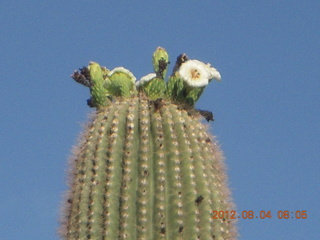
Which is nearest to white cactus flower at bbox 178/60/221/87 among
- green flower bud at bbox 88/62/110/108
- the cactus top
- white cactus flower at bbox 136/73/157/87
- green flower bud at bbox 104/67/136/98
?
the cactus top

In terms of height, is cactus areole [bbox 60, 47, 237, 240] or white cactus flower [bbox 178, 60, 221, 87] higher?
white cactus flower [bbox 178, 60, 221, 87]

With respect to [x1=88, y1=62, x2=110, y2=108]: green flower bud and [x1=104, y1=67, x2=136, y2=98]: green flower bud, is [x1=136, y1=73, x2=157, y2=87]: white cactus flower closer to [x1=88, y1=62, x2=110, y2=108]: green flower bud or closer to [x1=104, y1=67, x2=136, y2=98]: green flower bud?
[x1=104, y1=67, x2=136, y2=98]: green flower bud

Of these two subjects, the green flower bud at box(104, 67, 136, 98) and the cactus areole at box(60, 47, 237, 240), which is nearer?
the cactus areole at box(60, 47, 237, 240)

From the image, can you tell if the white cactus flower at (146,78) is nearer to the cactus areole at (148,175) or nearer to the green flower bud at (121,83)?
the cactus areole at (148,175)

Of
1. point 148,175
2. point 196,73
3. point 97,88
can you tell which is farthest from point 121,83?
point 148,175

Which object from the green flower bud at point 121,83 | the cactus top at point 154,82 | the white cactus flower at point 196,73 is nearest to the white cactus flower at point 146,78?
the cactus top at point 154,82

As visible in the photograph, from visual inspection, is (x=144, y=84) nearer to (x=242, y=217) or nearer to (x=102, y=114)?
(x=102, y=114)

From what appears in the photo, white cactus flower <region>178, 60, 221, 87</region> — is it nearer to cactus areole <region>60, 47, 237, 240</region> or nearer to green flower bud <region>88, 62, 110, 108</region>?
cactus areole <region>60, 47, 237, 240</region>

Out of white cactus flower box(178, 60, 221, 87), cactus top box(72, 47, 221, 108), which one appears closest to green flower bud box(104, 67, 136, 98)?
cactus top box(72, 47, 221, 108)
